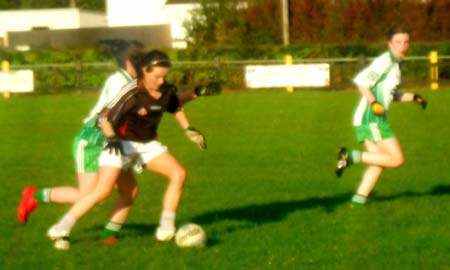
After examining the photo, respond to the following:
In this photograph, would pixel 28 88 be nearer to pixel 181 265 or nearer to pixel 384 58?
pixel 384 58

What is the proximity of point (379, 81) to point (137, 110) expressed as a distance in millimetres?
2883

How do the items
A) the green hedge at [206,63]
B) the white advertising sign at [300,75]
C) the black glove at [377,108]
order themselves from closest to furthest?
the black glove at [377,108] → the white advertising sign at [300,75] → the green hedge at [206,63]

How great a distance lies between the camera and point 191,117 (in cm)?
2277

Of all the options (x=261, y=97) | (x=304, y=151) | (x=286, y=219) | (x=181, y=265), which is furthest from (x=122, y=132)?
(x=261, y=97)

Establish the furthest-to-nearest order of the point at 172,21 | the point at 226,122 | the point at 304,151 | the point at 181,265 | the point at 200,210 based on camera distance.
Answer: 1. the point at 172,21
2. the point at 226,122
3. the point at 304,151
4. the point at 200,210
5. the point at 181,265

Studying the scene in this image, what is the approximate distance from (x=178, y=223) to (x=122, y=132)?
1.61 metres

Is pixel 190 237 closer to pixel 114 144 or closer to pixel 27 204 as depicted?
pixel 114 144

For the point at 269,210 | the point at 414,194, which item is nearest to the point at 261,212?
the point at 269,210

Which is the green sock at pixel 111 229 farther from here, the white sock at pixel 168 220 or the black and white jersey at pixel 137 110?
the black and white jersey at pixel 137 110

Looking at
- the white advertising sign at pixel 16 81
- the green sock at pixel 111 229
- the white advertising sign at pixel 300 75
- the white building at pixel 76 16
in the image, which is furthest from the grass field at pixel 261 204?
the white building at pixel 76 16

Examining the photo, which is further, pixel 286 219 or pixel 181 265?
pixel 286 219

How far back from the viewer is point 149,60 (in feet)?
26.3

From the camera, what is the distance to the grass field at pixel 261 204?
7.96 metres

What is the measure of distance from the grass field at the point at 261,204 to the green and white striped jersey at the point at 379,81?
82 centimetres
